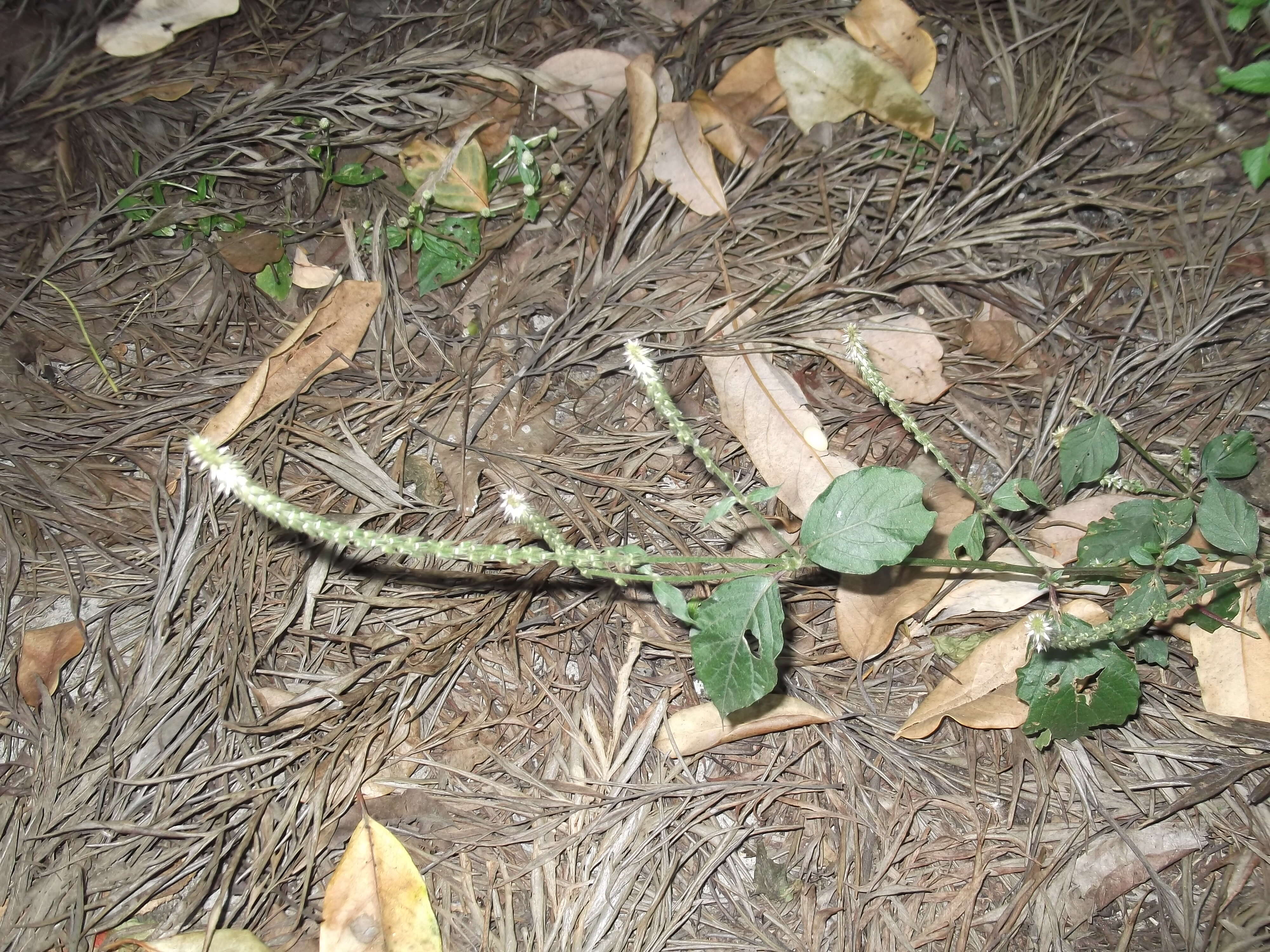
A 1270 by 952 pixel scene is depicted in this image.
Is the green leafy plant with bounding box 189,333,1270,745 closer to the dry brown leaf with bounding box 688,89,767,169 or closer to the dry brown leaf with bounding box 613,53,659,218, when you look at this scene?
the dry brown leaf with bounding box 613,53,659,218

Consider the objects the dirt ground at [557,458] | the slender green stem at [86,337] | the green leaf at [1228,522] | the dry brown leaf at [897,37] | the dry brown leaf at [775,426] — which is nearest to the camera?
the green leaf at [1228,522]

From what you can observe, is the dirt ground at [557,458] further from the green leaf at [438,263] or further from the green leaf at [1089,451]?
the green leaf at [1089,451]

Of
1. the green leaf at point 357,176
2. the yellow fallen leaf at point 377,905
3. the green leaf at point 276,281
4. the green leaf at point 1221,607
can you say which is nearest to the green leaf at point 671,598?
the yellow fallen leaf at point 377,905

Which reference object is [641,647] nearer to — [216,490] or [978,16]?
[216,490]

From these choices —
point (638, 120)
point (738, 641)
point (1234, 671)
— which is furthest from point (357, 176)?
point (1234, 671)

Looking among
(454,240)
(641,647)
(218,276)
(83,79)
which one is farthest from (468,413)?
(83,79)
